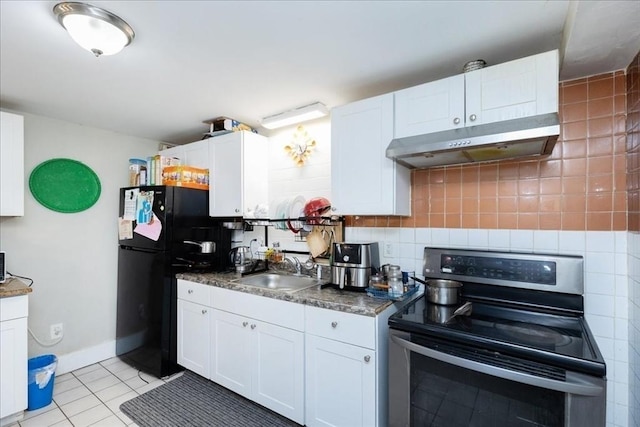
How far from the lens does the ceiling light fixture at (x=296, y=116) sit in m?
2.25

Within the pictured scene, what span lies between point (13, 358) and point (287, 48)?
2612 millimetres

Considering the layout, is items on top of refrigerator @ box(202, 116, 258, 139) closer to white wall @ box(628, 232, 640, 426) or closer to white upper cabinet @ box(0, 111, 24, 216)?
white upper cabinet @ box(0, 111, 24, 216)

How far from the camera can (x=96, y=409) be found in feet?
7.00

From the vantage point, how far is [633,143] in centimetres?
140

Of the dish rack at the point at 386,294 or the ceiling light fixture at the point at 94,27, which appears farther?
the dish rack at the point at 386,294

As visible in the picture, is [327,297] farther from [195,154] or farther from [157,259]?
[195,154]

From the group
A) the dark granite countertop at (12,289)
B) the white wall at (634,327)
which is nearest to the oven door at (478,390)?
the white wall at (634,327)

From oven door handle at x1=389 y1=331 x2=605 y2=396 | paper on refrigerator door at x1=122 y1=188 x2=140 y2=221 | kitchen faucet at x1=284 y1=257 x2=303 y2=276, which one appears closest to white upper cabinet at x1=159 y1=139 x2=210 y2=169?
paper on refrigerator door at x1=122 y1=188 x2=140 y2=221

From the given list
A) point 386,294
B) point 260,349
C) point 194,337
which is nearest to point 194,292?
point 194,337

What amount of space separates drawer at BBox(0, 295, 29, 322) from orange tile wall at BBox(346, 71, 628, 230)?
114 inches

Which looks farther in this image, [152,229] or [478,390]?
[152,229]

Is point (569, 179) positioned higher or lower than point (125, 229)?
higher

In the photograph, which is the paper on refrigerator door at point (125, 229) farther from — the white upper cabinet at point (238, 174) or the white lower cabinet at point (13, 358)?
the white lower cabinet at point (13, 358)

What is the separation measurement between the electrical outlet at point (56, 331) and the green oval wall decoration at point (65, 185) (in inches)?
39.4
